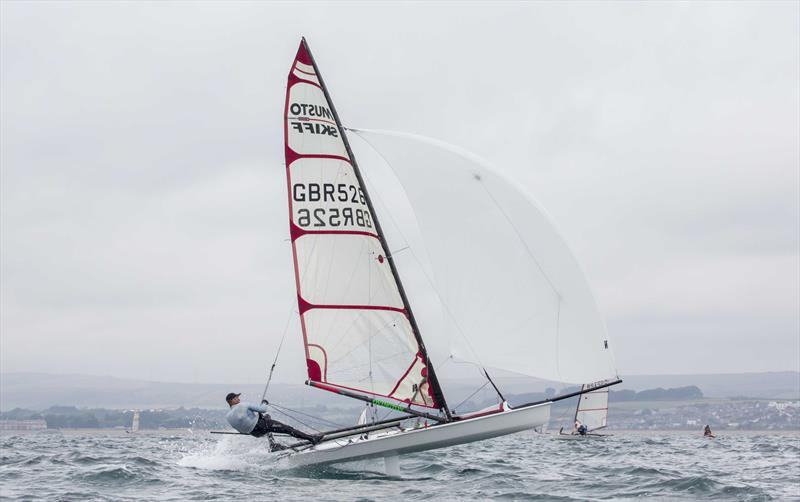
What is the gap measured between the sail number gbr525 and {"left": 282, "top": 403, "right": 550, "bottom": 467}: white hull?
15.8ft

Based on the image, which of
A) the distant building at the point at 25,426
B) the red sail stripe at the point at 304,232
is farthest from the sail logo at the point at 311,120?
the distant building at the point at 25,426

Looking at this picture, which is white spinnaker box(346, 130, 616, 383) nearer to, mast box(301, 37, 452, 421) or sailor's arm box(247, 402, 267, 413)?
mast box(301, 37, 452, 421)

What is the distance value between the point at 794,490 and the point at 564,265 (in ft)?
20.9

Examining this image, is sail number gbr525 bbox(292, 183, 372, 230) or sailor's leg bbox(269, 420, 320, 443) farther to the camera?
sail number gbr525 bbox(292, 183, 372, 230)

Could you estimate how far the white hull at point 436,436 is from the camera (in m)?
18.3

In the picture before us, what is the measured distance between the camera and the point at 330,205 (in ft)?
66.5

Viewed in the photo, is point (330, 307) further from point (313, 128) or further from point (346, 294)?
point (313, 128)

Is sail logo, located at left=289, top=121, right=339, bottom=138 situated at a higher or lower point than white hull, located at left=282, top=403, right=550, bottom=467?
higher

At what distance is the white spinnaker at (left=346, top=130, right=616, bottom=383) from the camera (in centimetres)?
1853

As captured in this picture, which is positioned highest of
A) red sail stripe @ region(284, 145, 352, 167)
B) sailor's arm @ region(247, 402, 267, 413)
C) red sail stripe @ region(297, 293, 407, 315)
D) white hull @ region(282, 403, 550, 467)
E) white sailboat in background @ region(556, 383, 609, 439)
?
red sail stripe @ region(284, 145, 352, 167)

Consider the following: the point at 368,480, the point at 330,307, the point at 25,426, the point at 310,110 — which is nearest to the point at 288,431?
the point at 368,480

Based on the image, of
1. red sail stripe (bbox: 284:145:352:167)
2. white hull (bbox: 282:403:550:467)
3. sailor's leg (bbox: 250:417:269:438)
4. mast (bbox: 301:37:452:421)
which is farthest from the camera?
red sail stripe (bbox: 284:145:352:167)

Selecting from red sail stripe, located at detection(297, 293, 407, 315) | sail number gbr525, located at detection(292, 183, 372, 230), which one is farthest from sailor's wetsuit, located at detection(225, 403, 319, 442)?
sail number gbr525, located at detection(292, 183, 372, 230)

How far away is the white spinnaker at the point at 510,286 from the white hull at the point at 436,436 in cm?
95
